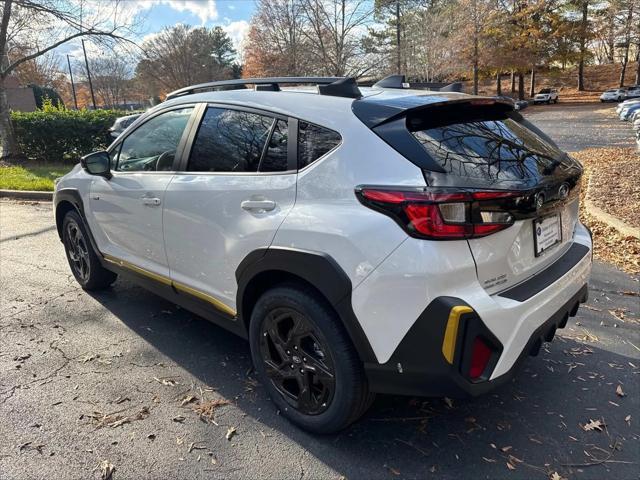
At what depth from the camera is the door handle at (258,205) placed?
2.44 m

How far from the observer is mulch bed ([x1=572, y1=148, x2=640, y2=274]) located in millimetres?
5023

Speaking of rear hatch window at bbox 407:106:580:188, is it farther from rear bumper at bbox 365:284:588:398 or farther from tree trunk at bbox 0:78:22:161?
tree trunk at bbox 0:78:22:161

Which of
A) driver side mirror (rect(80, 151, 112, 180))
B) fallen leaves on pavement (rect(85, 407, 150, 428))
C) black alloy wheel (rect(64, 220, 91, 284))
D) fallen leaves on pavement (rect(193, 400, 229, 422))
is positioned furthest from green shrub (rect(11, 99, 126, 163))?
fallen leaves on pavement (rect(193, 400, 229, 422))

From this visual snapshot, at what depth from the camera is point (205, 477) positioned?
2.25m

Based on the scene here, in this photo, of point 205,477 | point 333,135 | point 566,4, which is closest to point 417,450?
point 205,477

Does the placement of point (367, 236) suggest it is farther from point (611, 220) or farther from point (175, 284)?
point (611, 220)

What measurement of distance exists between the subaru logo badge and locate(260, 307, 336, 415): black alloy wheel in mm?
1355

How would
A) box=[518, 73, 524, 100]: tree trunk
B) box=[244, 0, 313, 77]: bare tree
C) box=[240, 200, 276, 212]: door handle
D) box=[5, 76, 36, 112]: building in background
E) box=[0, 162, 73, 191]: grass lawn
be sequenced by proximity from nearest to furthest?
box=[240, 200, 276, 212]: door handle
box=[0, 162, 73, 191]: grass lawn
box=[244, 0, 313, 77]: bare tree
box=[5, 76, 36, 112]: building in background
box=[518, 73, 524, 100]: tree trunk

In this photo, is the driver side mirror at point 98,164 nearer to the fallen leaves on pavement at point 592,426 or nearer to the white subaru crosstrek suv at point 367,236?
the white subaru crosstrek suv at point 367,236

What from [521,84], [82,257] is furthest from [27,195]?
[521,84]

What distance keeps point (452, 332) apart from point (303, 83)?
171 centimetres

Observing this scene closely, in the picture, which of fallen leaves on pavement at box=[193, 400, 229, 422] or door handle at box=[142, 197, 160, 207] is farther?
door handle at box=[142, 197, 160, 207]

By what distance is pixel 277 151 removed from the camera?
2.51 metres

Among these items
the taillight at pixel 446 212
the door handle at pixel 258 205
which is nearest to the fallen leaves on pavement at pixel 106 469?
the door handle at pixel 258 205
